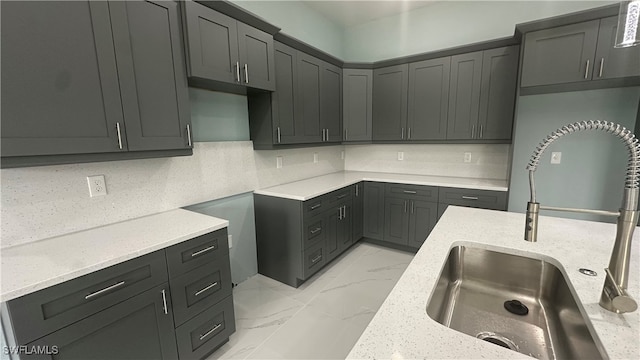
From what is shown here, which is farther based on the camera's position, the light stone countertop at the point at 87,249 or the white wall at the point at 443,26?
the white wall at the point at 443,26

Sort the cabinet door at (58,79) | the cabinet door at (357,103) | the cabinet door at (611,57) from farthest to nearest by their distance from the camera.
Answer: the cabinet door at (357,103) < the cabinet door at (611,57) < the cabinet door at (58,79)

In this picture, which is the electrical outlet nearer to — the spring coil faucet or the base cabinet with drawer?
the base cabinet with drawer


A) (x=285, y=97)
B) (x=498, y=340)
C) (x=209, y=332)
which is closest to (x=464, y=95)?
(x=285, y=97)

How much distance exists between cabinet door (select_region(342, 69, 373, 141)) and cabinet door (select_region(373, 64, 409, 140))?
80 mm

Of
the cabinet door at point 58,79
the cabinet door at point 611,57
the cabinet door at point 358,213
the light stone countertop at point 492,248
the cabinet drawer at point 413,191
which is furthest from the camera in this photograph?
the cabinet door at point 358,213

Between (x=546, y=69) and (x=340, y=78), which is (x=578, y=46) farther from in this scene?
(x=340, y=78)

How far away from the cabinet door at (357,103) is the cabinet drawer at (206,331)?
8.18 ft

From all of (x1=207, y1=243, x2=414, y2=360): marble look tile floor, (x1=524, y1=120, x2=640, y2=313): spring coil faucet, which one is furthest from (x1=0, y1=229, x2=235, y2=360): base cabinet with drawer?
(x1=524, y1=120, x2=640, y2=313): spring coil faucet

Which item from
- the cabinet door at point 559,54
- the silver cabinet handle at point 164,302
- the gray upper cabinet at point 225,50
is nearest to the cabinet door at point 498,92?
the cabinet door at point 559,54

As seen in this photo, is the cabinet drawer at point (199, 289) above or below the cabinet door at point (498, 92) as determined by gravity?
below

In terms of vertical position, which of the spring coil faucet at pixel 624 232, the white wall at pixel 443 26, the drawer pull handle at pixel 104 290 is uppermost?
the white wall at pixel 443 26

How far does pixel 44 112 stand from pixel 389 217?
10.2 feet

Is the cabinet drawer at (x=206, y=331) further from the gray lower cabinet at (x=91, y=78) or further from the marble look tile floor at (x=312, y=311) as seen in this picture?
the gray lower cabinet at (x=91, y=78)

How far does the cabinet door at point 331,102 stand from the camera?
3.08 metres
